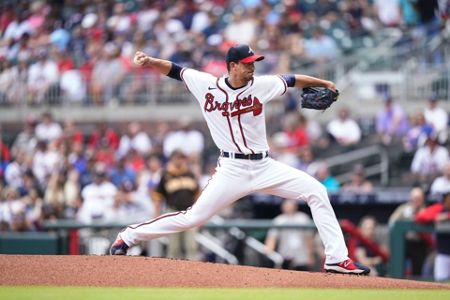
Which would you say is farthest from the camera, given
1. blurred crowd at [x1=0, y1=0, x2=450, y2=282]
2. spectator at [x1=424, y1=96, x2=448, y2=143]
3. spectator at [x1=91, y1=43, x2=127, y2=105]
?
spectator at [x1=91, y1=43, x2=127, y2=105]

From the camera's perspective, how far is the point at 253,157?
9656 millimetres

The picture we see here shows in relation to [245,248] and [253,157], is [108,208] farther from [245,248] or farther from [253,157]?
[253,157]

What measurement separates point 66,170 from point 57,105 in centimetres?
370

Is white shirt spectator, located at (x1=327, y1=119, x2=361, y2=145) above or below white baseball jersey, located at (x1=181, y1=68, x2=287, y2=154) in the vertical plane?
below

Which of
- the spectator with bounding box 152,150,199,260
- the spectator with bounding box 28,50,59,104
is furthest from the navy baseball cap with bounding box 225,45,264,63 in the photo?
the spectator with bounding box 28,50,59,104

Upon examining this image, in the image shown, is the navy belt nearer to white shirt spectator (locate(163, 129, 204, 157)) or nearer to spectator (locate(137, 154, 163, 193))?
spectator (locate(137, 154, 163, 193))

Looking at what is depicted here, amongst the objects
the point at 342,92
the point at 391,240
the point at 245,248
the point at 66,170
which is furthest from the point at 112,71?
the point at 391,240

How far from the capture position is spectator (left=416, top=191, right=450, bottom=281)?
1365cm

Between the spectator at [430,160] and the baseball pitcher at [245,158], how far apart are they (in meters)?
6.54

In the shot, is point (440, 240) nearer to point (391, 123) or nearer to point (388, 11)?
point (391, 123)

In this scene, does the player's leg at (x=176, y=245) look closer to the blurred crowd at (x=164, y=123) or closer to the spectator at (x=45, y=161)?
the blurred crowd at (x=164, y=123)

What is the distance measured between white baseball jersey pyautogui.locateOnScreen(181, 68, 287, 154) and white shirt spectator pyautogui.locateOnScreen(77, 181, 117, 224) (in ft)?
24.0

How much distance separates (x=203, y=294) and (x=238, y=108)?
1746 mm

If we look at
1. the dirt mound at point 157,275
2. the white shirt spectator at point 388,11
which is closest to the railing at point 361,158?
the white shirt spectator at point 388,11
